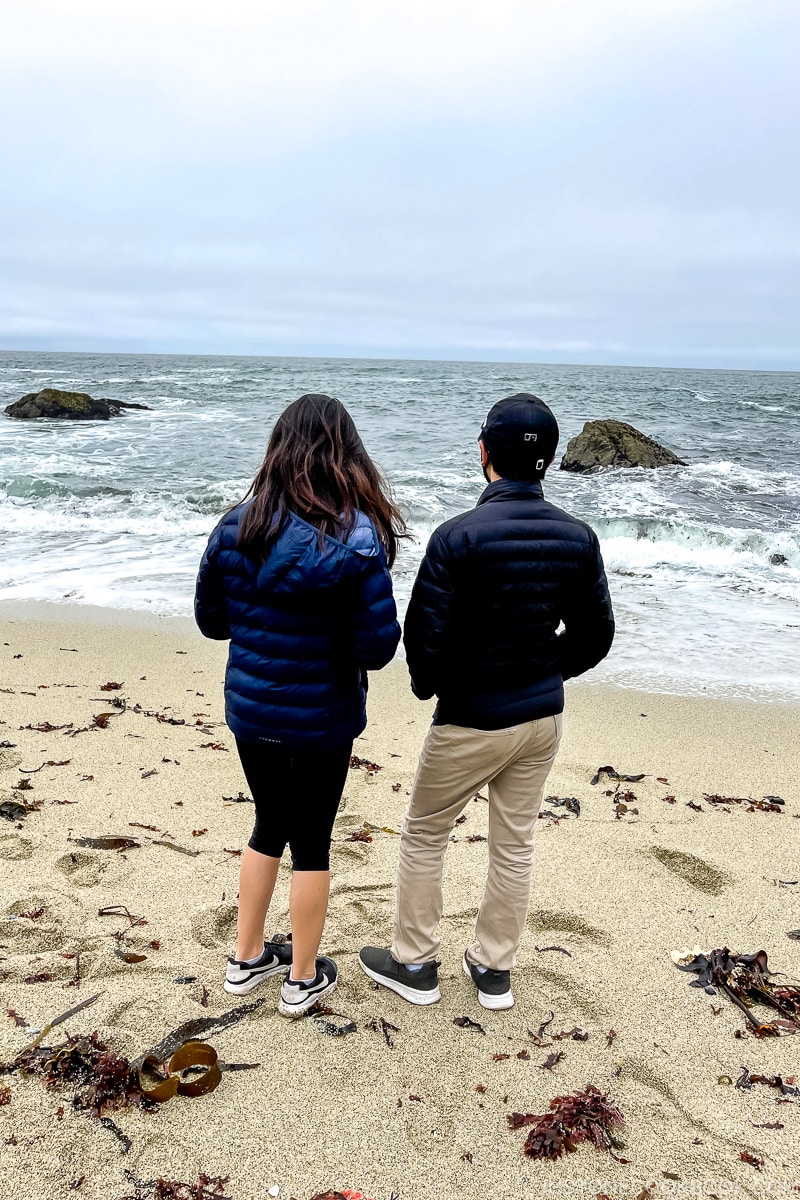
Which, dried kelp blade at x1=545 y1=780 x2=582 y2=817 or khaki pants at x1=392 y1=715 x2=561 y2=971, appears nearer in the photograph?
khaki pants at x1=392 y1=715 x2=561 y2=971

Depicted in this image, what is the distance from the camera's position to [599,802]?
4.34 metres

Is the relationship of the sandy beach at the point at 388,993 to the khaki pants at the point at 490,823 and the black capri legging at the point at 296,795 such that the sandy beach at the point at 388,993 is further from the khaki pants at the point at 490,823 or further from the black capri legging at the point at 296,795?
the black capri legging at the point at 296,795

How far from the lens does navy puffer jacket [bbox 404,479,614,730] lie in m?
2.42

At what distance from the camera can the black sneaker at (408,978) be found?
2756 mm

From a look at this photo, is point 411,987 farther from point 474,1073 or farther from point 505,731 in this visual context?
point 505,731

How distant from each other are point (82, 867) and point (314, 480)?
208 cm

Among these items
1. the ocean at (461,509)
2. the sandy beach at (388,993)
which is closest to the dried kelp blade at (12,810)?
the sandy beach at (388,993)

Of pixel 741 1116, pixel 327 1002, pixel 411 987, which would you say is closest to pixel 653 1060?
pixel 741 1116

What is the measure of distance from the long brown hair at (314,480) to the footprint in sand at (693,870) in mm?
2230

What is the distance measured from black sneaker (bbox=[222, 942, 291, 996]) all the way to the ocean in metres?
4.22

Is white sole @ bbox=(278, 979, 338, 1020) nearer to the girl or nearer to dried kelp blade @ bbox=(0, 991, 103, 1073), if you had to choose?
the girl

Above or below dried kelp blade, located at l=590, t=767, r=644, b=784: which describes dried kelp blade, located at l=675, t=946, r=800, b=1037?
above

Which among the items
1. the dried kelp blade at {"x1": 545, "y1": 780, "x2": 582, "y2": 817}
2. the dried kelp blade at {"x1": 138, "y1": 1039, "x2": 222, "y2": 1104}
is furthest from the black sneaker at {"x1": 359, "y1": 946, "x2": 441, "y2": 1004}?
the dried kelp blade at {"x1": 545, "y1": 780, "x2": 582, "y2": 817}

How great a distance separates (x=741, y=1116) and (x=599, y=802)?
210 centimetres
